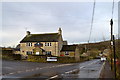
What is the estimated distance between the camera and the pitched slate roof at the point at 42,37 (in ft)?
192

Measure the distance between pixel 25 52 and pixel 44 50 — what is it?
245 inches

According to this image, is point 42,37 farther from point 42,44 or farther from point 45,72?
point 45,72

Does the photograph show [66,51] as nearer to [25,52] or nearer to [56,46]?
[56,46]


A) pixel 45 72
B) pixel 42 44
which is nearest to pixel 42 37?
pixel 42 44

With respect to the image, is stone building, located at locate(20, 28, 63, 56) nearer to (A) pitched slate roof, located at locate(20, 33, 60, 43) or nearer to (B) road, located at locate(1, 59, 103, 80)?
(A) pitched slate roof, located at locate(20, 33, 60, 43)

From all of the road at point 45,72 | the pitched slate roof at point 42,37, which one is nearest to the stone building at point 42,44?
the pitched slate roof at point 42,37

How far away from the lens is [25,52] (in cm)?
5991

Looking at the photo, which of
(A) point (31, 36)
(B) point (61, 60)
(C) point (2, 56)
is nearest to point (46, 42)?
(A) point (31, 36)

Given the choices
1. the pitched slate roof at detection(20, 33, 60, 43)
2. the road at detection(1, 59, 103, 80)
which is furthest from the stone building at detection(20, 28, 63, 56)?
the road at detection(1, 59, 103, 80)

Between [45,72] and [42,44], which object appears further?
[42,44]

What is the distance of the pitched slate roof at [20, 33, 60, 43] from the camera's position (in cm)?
5838

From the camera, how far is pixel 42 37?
60562 millimetres

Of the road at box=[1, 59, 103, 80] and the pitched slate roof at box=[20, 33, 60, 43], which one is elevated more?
the pitched slate roof at box=[20, 33, 60, 43]

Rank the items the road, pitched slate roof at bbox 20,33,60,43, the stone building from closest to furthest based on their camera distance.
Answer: the road → the stone building → pitched slate roof at bbox 20,33,60,43
